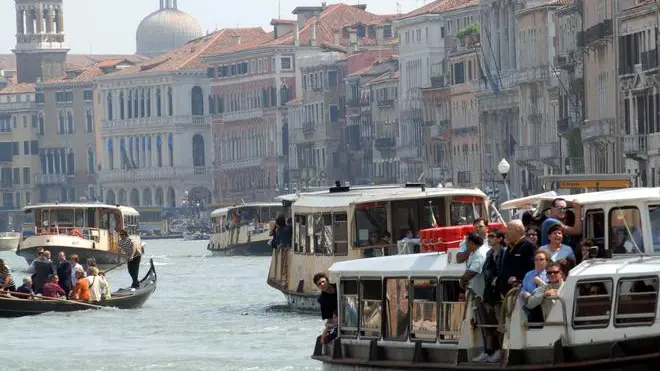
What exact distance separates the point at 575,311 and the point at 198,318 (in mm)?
23400

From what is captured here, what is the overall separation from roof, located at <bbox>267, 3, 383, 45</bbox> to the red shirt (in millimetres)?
114084

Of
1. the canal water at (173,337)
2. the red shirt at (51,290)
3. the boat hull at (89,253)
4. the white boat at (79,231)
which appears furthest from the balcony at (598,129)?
the red shirt at (51,290)

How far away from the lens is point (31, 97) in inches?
7643

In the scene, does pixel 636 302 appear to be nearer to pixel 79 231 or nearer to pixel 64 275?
pixel 64 275

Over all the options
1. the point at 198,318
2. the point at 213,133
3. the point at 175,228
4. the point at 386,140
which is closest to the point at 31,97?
the point at 213,133

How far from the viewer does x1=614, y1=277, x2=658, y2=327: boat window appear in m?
20.3

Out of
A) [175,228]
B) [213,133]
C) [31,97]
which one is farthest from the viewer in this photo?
[31,97]

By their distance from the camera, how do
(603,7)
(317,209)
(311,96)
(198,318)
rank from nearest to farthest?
(317,209)
(198,318)
(603,7)
(311,96)

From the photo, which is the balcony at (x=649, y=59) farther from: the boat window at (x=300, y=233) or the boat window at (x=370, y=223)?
the boat window at (x=370, y=223)

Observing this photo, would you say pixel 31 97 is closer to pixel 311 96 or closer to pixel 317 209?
pixel 311 96

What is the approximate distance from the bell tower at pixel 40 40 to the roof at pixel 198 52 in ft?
48.7

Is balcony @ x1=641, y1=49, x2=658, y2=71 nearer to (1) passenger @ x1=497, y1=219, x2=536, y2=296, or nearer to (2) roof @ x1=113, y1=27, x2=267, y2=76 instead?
(1) passenger @ x1=497, y1=219, x2=536, y2=296

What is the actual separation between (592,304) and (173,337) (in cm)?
1801

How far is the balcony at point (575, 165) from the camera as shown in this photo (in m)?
79.5
